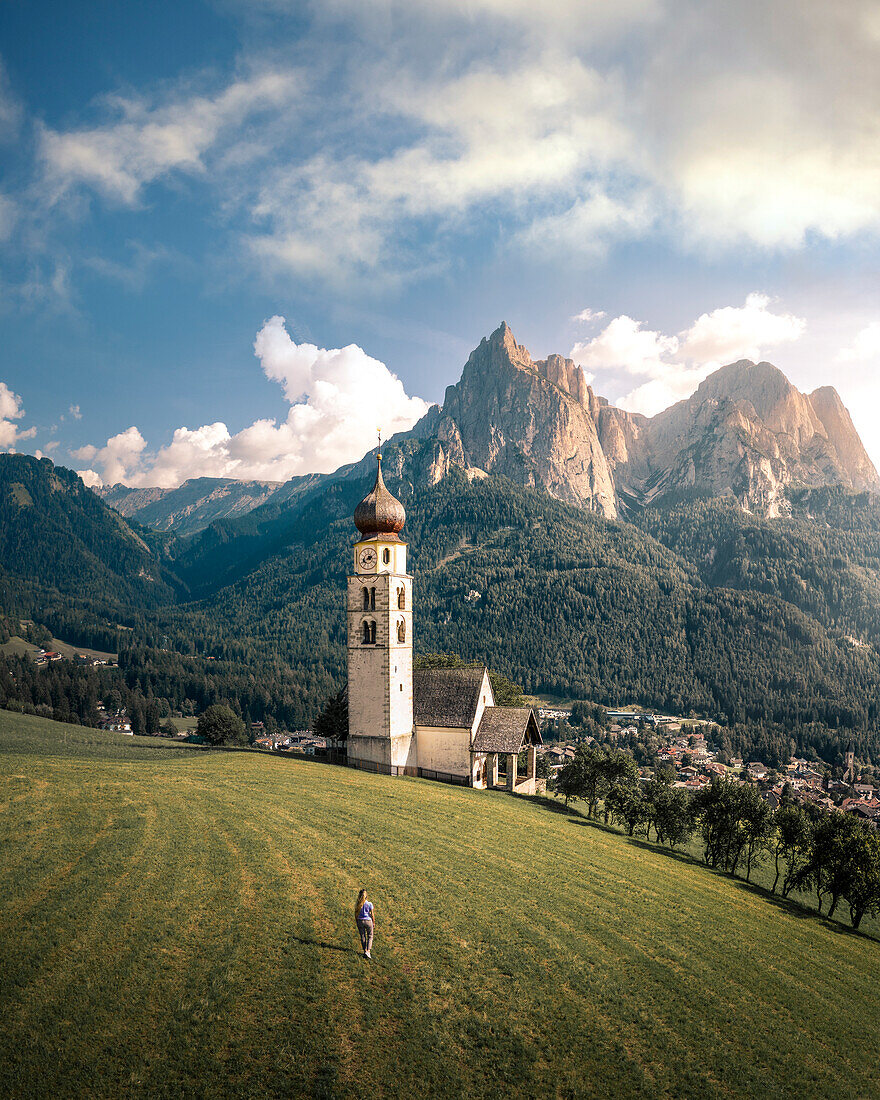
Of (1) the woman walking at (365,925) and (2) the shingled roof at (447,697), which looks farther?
(2) the shingled roof at (447,697)

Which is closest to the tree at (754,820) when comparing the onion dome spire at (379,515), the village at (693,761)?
the onion dome spire at (379,515)

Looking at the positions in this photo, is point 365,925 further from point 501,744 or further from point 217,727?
point 217,727

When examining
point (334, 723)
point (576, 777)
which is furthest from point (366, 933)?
point (576, 777)

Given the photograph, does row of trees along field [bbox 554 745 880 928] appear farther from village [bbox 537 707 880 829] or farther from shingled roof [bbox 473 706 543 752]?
village [bbox 537 707 880 829]

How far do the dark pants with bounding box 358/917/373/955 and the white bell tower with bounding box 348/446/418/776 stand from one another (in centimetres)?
2988

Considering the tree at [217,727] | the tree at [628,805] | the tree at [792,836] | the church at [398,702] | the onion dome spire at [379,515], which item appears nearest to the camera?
the tree at [792,836]

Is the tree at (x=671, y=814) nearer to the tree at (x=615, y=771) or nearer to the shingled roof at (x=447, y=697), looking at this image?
the tree at (x=615, y=771)

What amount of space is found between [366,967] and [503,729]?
33.7 metres

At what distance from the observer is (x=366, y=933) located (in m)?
18.2

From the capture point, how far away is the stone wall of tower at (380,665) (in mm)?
48469

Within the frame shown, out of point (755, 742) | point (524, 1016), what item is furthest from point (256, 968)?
point (755, 742)

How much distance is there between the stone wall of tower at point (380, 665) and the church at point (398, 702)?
7 cm

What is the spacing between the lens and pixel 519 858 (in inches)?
1185

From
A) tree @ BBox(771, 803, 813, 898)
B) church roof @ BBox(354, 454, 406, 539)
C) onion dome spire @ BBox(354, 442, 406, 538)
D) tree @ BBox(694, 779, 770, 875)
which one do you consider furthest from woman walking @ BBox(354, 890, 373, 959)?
tree @ BBox(694, 779, 770, 875)
